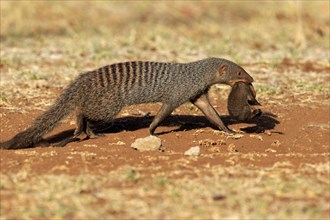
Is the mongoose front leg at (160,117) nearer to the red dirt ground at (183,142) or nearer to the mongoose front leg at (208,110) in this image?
the red dirt ground at (183,142)

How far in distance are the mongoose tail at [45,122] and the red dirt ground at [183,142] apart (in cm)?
30

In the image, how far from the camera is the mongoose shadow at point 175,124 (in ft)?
22.5

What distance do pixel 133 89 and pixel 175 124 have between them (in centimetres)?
82

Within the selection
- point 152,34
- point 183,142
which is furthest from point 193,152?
point 152,34

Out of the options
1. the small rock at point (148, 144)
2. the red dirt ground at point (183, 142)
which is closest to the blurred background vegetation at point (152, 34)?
the red dirt ground at point (183, 142)

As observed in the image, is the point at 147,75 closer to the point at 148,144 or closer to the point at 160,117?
the point at 160,117

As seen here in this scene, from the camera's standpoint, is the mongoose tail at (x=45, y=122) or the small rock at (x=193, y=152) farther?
the mongoose tail at (x=45, y=122)

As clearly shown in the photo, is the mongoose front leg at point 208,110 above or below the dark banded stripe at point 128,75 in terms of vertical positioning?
below

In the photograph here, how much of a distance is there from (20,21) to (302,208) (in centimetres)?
854

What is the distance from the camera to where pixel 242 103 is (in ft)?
21.5

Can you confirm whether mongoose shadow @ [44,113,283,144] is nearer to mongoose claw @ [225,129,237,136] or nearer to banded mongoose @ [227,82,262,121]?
mongoose claw @ [225,129,237,136]

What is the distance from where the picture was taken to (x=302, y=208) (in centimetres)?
400

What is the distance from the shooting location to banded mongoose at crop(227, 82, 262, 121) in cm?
655

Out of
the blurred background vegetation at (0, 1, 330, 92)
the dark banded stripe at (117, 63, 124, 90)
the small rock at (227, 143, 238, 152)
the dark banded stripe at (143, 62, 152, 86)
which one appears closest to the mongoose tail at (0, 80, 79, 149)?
the dark banded stripe at (117, 63, 124, 90)
